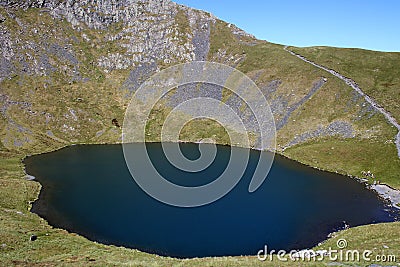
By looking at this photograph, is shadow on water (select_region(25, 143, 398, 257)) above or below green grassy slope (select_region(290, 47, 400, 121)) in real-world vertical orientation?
below

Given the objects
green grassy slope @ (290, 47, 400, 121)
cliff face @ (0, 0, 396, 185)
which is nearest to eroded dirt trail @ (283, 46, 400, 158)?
green grassy slope @ (290, 47, 400, 121)

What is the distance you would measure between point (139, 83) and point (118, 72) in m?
12.3

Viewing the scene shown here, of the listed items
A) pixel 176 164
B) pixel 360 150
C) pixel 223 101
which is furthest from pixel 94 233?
pixel 223 101

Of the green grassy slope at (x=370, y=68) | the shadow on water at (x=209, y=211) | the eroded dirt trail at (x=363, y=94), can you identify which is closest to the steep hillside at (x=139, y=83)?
the green grassy slope at (x=370, y=68)

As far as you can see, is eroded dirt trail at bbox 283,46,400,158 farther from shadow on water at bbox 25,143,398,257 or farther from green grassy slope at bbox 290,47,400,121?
shadow on water at bbox 25,143,398,257

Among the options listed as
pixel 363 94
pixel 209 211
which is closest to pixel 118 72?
pixel 363 94

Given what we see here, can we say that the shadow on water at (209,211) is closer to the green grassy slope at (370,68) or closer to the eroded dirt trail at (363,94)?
the eroded dirt trail at (363,94)

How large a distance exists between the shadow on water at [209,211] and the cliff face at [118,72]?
2640 cm

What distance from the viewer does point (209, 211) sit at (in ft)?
181

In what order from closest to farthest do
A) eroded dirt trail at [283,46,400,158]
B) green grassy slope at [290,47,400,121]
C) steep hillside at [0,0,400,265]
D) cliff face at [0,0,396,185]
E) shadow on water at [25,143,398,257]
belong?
shadow on water at [25,143,398,257] < steep hillside at [0,0,400,265] < eroded dirt trail at [283,46,400,158] < cliff face at [0,0,396,185] < green grassy slope at [290,47,400,121]

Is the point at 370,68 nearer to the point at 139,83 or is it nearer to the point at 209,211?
the point at 139,83

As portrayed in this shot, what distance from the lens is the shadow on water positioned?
149 ft

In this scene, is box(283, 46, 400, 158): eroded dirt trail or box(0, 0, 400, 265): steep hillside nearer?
box(0, 0, 400, 265): steep hillside

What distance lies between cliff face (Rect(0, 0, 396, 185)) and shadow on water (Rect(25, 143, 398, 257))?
26.4 m
